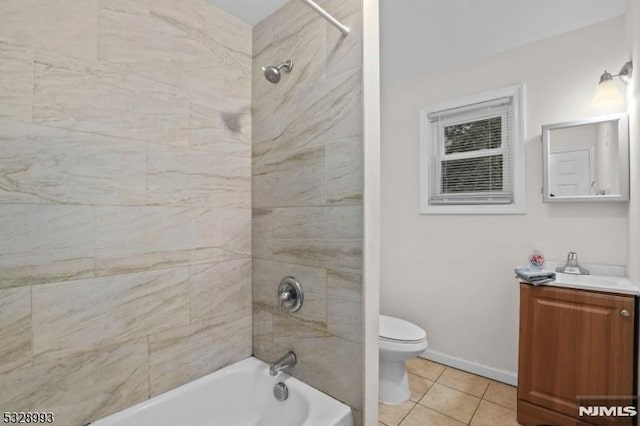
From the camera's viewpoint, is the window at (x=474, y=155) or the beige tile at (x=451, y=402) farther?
the window at (x=474, y=155)

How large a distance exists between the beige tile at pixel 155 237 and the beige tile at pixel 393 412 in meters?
1.46

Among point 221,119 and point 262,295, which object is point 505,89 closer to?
point 221,119

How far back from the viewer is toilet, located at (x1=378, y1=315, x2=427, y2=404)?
188 cm

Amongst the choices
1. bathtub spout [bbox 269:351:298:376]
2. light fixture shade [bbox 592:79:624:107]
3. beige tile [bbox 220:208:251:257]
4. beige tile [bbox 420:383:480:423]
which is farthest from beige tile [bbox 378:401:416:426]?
light fixture shade [bbox 592:79:624:107]

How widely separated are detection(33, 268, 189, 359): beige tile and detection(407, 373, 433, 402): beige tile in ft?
5.47

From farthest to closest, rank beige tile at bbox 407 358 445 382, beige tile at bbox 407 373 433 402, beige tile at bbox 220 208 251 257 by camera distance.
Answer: beige tile at bbox 407 358 445 382 → beige tile at bbox 407 373 433 402 → beige tile at bbox 220 208 251 257

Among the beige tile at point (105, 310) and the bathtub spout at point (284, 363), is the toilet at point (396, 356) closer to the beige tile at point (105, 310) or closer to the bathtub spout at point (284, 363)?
the bathtub spout at point (284, 363)

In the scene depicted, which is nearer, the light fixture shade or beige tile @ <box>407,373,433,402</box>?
the light fixture shade

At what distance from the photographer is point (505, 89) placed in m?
2.17

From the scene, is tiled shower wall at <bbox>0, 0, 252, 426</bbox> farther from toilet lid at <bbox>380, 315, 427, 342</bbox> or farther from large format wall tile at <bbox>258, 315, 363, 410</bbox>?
toilet lid at <bbox>380, 315, 427, 342</bbox>

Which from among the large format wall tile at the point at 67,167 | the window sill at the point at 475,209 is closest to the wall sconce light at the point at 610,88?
the window sill at the point at 475,209

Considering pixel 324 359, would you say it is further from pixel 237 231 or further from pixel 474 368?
pixel 474 368

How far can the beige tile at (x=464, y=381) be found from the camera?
6.82ft

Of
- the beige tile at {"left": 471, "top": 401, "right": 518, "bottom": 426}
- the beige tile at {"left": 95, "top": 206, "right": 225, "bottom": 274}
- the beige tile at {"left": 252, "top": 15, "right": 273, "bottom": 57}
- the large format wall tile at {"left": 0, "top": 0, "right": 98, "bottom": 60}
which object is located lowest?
the beige tile at {"left": 471, "top": 401, "right": 518, "bottom": 426}
